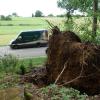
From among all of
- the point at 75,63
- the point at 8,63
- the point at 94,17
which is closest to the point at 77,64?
the point at 75,63

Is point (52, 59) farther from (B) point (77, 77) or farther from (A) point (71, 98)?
(A) point (71, 98)

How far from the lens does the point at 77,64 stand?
41.6 feet

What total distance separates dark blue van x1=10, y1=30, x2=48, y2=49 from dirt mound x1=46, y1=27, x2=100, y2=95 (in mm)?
20126

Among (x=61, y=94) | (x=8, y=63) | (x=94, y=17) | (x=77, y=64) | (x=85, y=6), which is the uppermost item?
(x=85, y=6)

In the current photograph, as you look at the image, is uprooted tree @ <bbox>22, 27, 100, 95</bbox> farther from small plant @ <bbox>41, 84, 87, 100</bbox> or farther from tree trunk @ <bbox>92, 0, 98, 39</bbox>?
tree trunk @ <bbox>92, 0, 98, 39</bbox>

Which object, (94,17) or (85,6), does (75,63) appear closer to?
(94,17)

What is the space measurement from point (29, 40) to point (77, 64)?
21885 mm

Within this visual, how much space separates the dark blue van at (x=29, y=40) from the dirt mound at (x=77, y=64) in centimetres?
2013

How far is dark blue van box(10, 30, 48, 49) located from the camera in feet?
111

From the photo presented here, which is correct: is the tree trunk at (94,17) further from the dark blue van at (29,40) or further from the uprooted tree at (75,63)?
the dark blue van at (29,40)

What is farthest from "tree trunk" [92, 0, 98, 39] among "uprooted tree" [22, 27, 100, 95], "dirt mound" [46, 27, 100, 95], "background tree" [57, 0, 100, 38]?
"dirt mound" [46, 27, 100, 95]

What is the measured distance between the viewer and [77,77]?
41.8 feet

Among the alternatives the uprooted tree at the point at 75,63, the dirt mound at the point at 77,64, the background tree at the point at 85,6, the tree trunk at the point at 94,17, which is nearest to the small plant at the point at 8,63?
the uprooted tree at the point at 75,63

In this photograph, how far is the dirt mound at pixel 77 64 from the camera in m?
12.5
